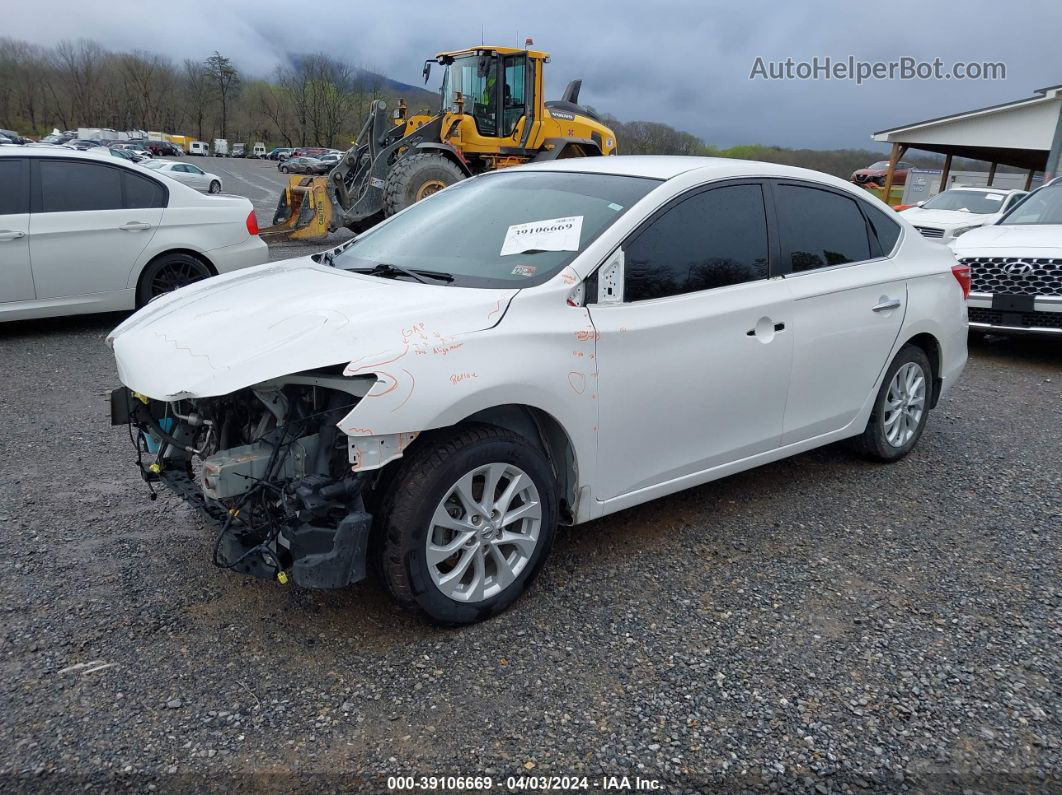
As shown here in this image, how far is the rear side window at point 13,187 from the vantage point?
273 inches

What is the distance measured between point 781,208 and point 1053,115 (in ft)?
77.3

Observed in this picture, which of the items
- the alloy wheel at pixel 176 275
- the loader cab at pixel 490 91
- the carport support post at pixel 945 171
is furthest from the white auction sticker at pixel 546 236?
the carport support post at pixel 945 171

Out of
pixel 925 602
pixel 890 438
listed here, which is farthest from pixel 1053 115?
pixel 925 602

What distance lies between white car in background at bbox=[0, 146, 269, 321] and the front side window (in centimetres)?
560

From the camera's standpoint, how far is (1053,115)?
2244cm

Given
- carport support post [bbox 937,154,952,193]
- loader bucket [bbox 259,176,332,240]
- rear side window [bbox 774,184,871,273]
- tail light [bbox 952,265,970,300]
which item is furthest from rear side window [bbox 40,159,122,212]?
carport support post [bbox 937,154,952,193]

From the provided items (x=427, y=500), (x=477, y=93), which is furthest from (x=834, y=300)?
(x=477, y=93)

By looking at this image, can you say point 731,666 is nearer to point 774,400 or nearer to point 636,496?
point 636,496

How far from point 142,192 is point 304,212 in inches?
257

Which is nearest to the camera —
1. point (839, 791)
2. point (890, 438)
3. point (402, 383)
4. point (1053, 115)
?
point (839, 791)

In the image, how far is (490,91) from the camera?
1470cm

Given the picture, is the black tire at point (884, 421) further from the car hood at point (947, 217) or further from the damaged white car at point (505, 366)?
the car hood at point (947, 217)

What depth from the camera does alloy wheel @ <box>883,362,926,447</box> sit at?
4.71 m

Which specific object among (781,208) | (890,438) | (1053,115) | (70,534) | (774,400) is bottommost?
(70,534)
